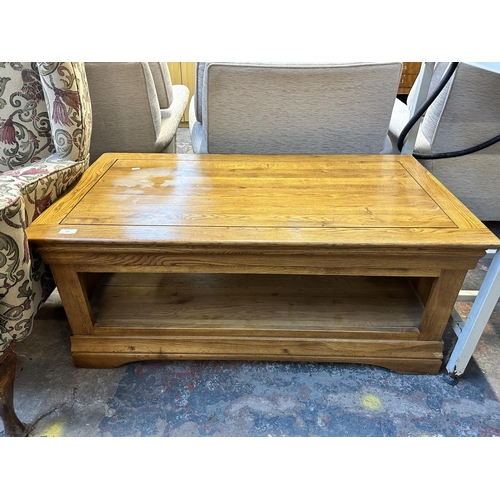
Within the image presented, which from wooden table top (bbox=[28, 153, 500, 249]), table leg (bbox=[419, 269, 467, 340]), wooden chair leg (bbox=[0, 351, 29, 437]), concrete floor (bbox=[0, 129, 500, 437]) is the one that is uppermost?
wooden table top (bbox=[28, 153, 500, 249])

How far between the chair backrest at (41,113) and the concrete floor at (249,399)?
24.9 inches

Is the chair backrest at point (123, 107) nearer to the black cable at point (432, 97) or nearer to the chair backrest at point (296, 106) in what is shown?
the chair backrest at point (296, 106)

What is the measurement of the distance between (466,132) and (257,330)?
115 cm

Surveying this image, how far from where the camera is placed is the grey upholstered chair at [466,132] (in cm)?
133

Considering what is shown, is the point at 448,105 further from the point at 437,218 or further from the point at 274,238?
the point at 274,238

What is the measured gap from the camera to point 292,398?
3.42 feet

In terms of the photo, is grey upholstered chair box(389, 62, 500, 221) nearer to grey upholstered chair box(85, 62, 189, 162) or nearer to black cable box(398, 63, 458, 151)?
black cable box(398, 63, 458, 151)

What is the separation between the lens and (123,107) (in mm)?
1452

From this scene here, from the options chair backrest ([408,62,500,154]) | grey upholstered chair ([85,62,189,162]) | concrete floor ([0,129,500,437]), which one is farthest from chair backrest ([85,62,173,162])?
chair backrest ([408,62,500,154])

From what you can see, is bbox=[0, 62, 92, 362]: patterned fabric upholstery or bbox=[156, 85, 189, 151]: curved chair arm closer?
bbox=[0, 62, 92, 362]: patterned fabric upholstery

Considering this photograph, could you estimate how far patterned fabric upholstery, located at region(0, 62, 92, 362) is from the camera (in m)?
0.82

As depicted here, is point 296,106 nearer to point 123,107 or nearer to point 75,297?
Result: point 123,107

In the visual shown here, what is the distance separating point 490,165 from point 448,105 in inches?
13.5
